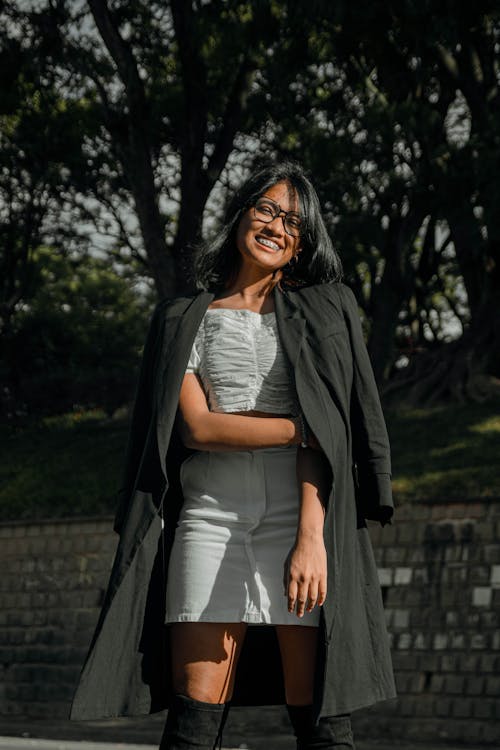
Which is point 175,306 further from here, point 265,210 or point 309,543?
point 309,543

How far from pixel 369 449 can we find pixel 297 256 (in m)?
0.64

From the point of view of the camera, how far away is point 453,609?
1249 cm

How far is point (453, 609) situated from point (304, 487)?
9698mm

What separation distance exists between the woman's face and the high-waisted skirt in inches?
21.5

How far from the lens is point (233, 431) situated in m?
3.21

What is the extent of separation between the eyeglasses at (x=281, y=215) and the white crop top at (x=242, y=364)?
0.85 feet

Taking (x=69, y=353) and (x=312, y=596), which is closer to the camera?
(x=312, y=596)

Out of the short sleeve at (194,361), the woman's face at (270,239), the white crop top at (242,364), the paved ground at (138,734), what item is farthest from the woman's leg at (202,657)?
the paved ground at (138,734)

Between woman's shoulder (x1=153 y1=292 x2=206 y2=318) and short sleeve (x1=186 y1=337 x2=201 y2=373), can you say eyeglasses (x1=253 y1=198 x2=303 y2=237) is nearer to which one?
woman's shoulder (x1=153 y1=292 x2=206 y2=318)

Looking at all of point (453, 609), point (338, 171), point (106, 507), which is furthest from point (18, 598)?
point (338, 171)

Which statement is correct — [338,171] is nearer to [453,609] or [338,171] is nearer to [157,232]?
[157,232]

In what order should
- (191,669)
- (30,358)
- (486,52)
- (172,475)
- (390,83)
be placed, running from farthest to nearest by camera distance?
(30,358)
(486,52)
(390,83)
(172,475)
(191,669)

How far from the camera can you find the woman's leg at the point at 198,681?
10.2 feet

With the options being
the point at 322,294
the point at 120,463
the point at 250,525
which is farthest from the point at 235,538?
the point at 120,463
